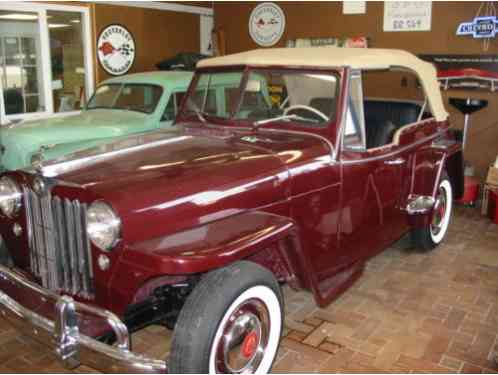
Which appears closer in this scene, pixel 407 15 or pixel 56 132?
pixel 56 132

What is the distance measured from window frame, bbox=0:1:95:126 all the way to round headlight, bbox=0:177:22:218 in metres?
4.22

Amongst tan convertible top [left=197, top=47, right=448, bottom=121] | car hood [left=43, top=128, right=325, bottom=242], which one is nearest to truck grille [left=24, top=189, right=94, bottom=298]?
car hood [left=43, top=128, right=325, bottom=242]

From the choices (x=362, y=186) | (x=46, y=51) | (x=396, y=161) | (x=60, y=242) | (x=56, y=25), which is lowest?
(x=60, y=242)

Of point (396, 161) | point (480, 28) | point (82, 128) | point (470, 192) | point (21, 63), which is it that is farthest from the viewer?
point (21, 63)

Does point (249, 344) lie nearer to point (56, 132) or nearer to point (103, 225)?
point (103, 225)

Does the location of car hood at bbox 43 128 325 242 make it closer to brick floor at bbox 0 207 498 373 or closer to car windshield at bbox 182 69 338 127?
car windshield at bbox 182 69 338 127

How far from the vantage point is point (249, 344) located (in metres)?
2.50

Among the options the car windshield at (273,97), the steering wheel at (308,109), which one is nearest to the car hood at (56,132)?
the car windshield at (273,97)

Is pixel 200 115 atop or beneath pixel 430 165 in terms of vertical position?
atop

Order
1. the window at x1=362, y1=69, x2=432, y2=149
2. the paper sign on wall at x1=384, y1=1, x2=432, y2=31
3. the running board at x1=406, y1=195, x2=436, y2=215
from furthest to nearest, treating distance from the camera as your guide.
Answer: the paper sign on wall at x1=384, y1=1, x2=432, y2=31 → the running board at x1=406, y1=195, x2=436, y2=215 → the window at x1=362, y1=69, x2=432, y2=149

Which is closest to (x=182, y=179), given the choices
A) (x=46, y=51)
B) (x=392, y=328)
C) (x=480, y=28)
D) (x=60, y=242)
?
(x=60, y=242)

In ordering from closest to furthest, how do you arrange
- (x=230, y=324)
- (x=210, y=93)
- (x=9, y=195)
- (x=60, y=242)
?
(x=230, y=324) < (x=60, y=242) < (x=9, y=195) < (x=210, y=93)

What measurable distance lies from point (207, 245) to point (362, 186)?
Answer: 1460 millimetres

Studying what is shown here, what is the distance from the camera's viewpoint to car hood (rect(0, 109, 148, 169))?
207 inches
